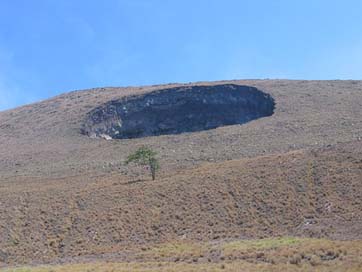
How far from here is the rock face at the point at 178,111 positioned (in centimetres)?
8131

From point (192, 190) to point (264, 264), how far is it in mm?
17253

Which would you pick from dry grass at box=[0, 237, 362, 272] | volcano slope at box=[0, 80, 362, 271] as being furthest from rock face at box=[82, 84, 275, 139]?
dry grass at box=[0, 237, 362, 272]

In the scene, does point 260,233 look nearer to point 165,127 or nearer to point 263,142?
point 263,142

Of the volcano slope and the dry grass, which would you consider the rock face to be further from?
the dry grass

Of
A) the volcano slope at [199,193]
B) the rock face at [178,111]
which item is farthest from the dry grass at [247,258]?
the rock face at [178,111]

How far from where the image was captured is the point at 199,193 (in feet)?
133

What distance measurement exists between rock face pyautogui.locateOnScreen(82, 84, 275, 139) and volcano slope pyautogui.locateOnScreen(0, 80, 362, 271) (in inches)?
198

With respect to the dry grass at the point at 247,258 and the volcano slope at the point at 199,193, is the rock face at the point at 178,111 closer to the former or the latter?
the volcano slope at the point at 199,193

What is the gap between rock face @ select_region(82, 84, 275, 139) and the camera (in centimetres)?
8131

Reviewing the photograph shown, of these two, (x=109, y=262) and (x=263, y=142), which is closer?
(x=109, y=262)

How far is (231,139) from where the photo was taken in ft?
204

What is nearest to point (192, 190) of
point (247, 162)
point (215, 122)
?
point (247, 162)

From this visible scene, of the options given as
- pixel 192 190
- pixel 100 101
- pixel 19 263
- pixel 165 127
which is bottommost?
pixel 19 263

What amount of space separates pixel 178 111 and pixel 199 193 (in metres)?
44.0
